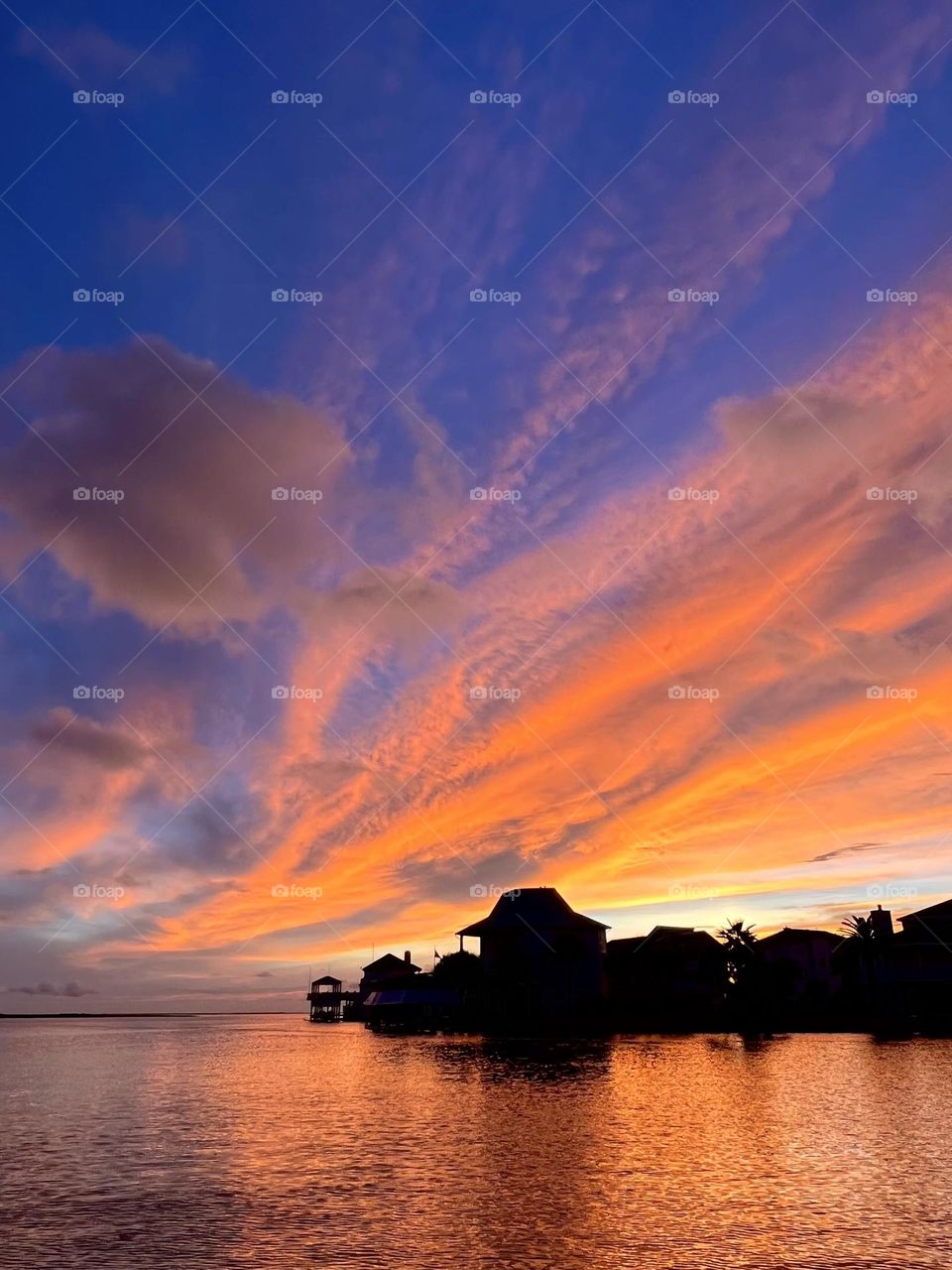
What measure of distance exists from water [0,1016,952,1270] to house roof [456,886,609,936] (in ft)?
167

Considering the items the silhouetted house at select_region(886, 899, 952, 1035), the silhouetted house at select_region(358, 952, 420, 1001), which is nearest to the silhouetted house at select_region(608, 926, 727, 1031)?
the silhouetted house at select_region(886, 899, 952, 1035)

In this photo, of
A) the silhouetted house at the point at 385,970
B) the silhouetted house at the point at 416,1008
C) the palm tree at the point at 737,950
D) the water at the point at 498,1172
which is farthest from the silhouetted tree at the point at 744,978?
the silhouetted house at the point at 385,970

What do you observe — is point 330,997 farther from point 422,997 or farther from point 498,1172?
point 498,1172

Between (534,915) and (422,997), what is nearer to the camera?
(534,915)

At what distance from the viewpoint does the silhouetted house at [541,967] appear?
9662cm

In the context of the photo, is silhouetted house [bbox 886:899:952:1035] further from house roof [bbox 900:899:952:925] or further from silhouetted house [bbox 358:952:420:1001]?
silhouetted house [bbox 358:952:420:1001]

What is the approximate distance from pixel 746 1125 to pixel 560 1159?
8.49m

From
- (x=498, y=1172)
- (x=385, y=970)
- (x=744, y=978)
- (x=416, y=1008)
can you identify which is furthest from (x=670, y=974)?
(x=498, y=1172)

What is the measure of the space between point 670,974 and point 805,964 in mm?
15513

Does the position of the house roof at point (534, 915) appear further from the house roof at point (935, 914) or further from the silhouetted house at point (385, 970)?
the silhouetted house at point (385, 970)

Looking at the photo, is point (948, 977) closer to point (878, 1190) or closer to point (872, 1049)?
point (872, 1049)

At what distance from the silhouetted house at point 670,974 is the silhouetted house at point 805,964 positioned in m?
5.90

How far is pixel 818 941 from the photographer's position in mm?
111688

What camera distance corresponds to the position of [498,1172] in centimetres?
2319
